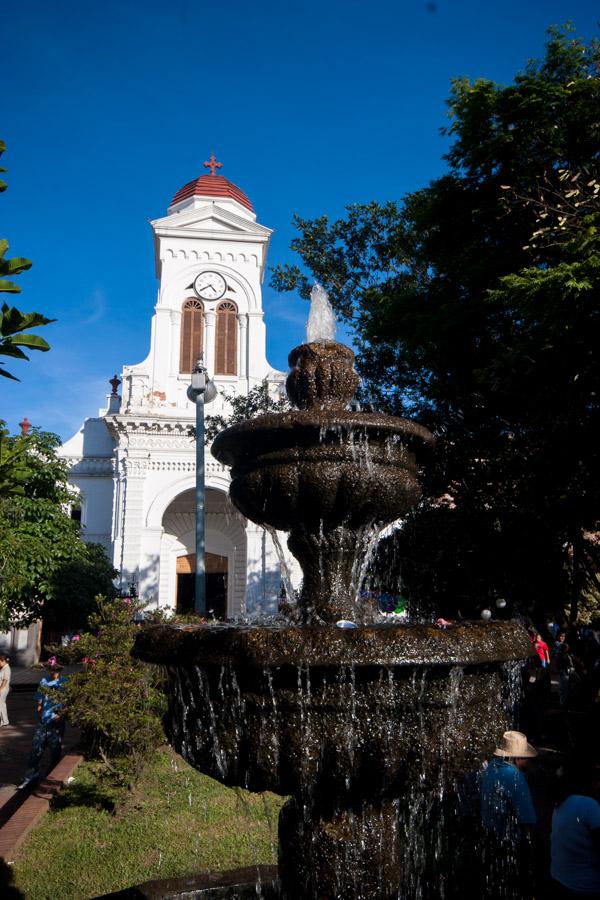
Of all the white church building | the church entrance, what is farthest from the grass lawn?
the church entrance

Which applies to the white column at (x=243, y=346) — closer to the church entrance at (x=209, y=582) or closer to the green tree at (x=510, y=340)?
the church entrance at (x=209, y=582)

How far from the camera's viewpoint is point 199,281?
2570 centimetres

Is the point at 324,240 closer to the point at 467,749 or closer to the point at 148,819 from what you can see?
the point at 148,819

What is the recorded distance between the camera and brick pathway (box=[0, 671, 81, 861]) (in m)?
5.72

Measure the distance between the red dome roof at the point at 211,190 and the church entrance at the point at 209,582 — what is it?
1461cm

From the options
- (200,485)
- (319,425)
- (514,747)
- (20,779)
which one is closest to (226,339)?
(200,485)

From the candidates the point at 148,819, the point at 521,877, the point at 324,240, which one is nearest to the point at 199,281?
the point at 324,240

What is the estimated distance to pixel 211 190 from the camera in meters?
27.7

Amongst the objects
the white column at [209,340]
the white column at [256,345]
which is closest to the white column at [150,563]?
the white column at [209,340]

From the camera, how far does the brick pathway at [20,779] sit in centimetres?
572

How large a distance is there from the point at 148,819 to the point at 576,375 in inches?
257

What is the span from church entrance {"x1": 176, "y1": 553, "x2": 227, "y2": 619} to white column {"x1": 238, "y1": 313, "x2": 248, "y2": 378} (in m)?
6.93

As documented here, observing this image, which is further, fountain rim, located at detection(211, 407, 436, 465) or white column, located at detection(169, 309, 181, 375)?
white column, located at detection(169, 309, 181, 375)

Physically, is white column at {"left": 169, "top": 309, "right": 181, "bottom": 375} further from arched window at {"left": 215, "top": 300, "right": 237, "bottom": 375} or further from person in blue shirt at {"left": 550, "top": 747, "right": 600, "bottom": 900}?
person in blue shirt at {"left": 550, "top": 747, "right": 600, "bottom": 900}
